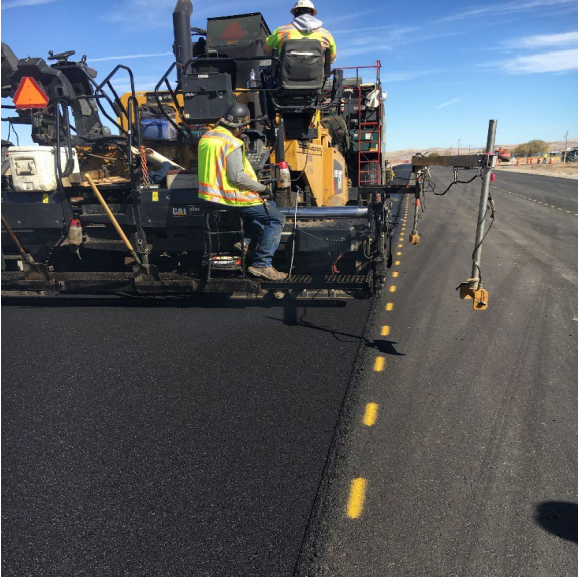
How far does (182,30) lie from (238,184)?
3.43m

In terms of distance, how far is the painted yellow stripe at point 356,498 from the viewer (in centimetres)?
299

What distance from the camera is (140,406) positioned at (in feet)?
13.9

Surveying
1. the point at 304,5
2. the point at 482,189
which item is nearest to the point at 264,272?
the point at 482,189

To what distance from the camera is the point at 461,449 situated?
361 centimetres

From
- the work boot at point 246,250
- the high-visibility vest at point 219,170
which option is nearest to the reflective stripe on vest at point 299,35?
the high-visibility vest at point 219,170

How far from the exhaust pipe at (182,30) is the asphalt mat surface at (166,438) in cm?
396

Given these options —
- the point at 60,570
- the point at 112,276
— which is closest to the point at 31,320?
the point at 112,276

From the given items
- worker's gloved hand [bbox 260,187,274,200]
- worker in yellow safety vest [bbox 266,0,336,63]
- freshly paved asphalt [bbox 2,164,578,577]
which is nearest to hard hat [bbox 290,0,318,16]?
worker in yellow safety vest [bbox 266,0,336,63]

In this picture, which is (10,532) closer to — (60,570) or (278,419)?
(60,570)

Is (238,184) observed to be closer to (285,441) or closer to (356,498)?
(285,441)

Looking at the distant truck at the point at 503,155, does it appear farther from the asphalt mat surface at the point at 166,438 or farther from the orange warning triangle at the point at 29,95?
the orange warning triangle at the point at 29,95

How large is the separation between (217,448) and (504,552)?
1927 millimetres

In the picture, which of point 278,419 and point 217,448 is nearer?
point 217,448

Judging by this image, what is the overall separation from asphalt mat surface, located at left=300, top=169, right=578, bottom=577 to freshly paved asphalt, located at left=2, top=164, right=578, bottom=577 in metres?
0.02
